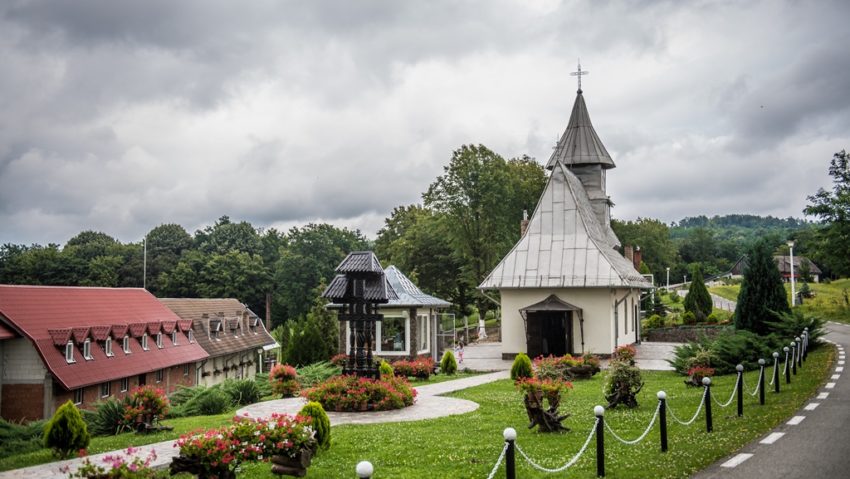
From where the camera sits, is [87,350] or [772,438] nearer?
[772,438]

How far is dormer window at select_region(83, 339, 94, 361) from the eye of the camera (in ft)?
89.8

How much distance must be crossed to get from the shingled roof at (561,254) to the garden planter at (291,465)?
20532mm

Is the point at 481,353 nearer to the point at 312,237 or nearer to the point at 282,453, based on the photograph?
the point at 282,453

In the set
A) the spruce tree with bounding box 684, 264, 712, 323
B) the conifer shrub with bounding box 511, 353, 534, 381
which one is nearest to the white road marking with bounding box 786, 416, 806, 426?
the conifer shrub with bounding box 511, 353, 534, 381

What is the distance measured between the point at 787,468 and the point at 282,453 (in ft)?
21.6

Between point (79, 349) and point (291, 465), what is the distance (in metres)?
21.7

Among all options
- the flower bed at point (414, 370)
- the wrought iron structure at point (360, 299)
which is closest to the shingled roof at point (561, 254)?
the flower bed at point (414, 370)

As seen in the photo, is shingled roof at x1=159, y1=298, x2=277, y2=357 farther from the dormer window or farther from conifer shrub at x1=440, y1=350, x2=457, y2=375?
conifer shrub at x1=440, y1=350, x2=457, y2=375

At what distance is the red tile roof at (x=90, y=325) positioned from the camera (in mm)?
25609

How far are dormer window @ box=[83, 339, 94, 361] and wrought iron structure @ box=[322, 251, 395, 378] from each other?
15.4 metres

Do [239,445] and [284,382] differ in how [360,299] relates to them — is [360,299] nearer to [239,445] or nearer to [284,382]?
[284,382]

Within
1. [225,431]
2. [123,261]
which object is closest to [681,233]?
[123,261]

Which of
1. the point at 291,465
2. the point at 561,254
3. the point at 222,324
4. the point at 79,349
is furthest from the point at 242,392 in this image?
the point at 222,324

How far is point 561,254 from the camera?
1179 inches
